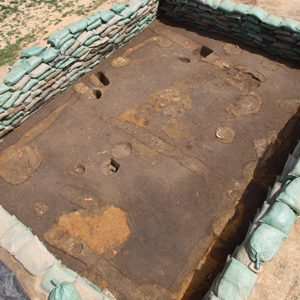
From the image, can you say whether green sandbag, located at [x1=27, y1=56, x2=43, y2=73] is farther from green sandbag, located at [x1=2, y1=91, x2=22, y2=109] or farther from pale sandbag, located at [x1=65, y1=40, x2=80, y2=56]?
pale sandbag, located at [x1=65, y1=40, x2=80, y2=56]

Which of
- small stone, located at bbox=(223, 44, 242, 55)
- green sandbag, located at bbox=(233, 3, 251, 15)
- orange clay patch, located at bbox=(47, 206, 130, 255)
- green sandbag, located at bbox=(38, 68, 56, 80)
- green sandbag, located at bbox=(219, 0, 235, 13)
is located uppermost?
green sandbag, located at bbox=(38, 68, 56, 80)

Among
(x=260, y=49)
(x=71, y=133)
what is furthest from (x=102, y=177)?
(x=260, y=49)

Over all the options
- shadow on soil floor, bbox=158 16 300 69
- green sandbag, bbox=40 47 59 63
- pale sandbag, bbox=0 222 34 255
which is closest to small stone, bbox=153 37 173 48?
shadow on soil floor, bbox=158 16 300 69

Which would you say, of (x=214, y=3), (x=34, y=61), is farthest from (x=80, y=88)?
(x=214, y=3)

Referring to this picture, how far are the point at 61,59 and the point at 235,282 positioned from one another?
15.2ft

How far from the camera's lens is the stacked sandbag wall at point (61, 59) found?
521 cm

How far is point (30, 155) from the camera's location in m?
5.27

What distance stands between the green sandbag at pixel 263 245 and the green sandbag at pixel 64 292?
1.90 metres

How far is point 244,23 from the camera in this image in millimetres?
6527

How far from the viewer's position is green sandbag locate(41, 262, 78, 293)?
3191mm

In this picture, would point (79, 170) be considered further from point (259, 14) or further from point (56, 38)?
point (259, 14)

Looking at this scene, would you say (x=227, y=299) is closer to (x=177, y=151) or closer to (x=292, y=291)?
(x=292, y=291)

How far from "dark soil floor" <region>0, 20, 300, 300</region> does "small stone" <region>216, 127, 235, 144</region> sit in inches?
0.7

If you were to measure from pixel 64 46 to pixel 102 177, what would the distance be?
2519mm
